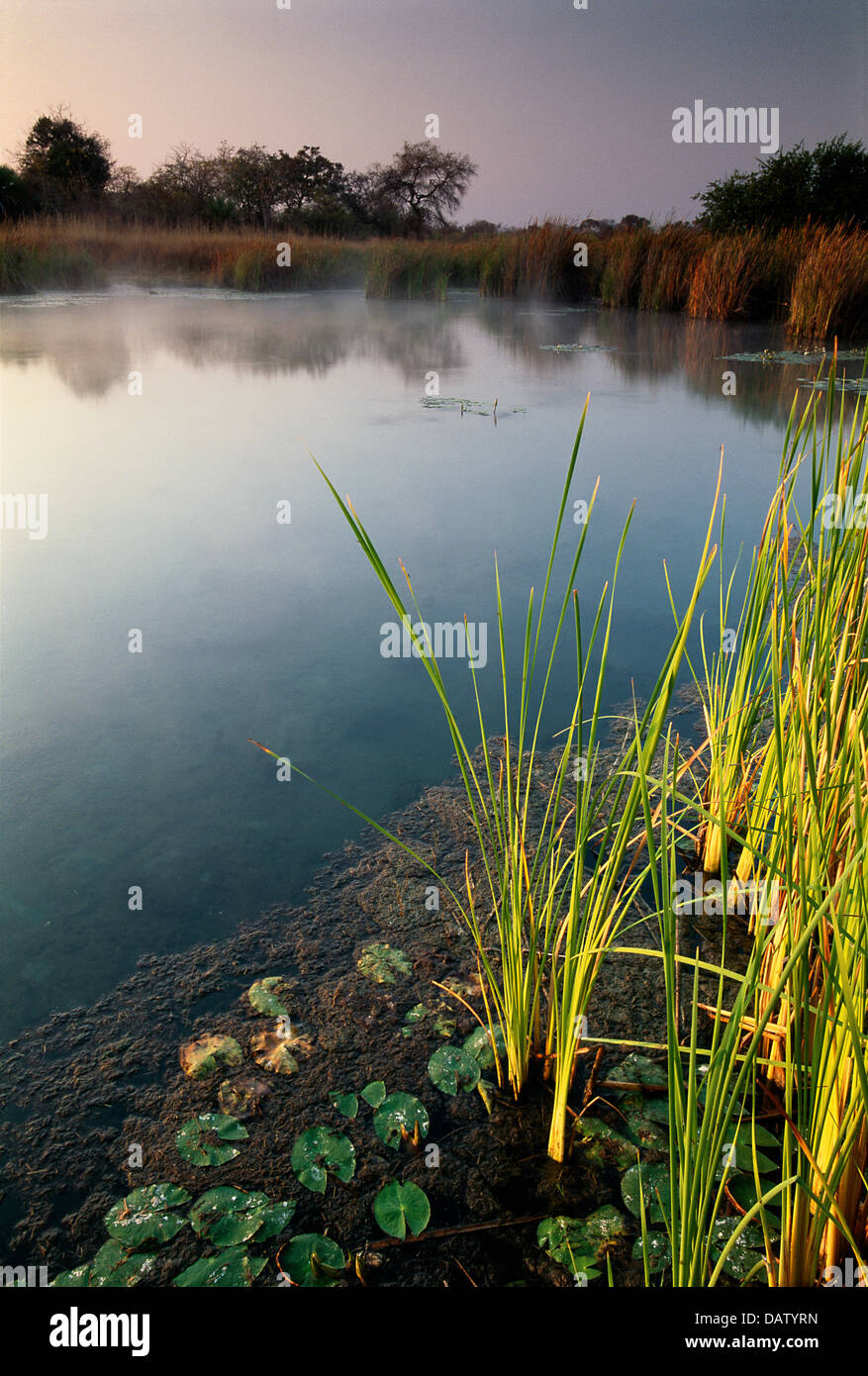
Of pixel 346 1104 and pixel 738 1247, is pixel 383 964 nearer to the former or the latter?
pixel 346 1104

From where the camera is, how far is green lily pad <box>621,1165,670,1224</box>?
3.26ft

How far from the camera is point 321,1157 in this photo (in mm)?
1043

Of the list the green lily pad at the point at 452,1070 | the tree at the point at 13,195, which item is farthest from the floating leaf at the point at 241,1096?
the tree at the point at 13,195

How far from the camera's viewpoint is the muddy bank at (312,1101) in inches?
37.8

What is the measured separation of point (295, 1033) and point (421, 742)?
2.88 feet

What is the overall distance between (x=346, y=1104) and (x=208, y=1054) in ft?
0.70

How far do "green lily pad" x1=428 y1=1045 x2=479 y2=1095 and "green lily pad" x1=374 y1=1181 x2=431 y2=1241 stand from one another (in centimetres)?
15

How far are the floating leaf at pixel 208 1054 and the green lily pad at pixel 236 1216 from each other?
18 cm

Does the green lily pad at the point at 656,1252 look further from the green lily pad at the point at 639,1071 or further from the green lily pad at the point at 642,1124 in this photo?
the green lily pad at the point at 639,1071

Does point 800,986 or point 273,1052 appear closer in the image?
point 800,986

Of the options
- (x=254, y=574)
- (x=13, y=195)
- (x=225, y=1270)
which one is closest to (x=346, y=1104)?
(x=225, y=1270)

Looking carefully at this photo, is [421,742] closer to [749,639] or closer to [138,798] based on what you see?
[138,798]
